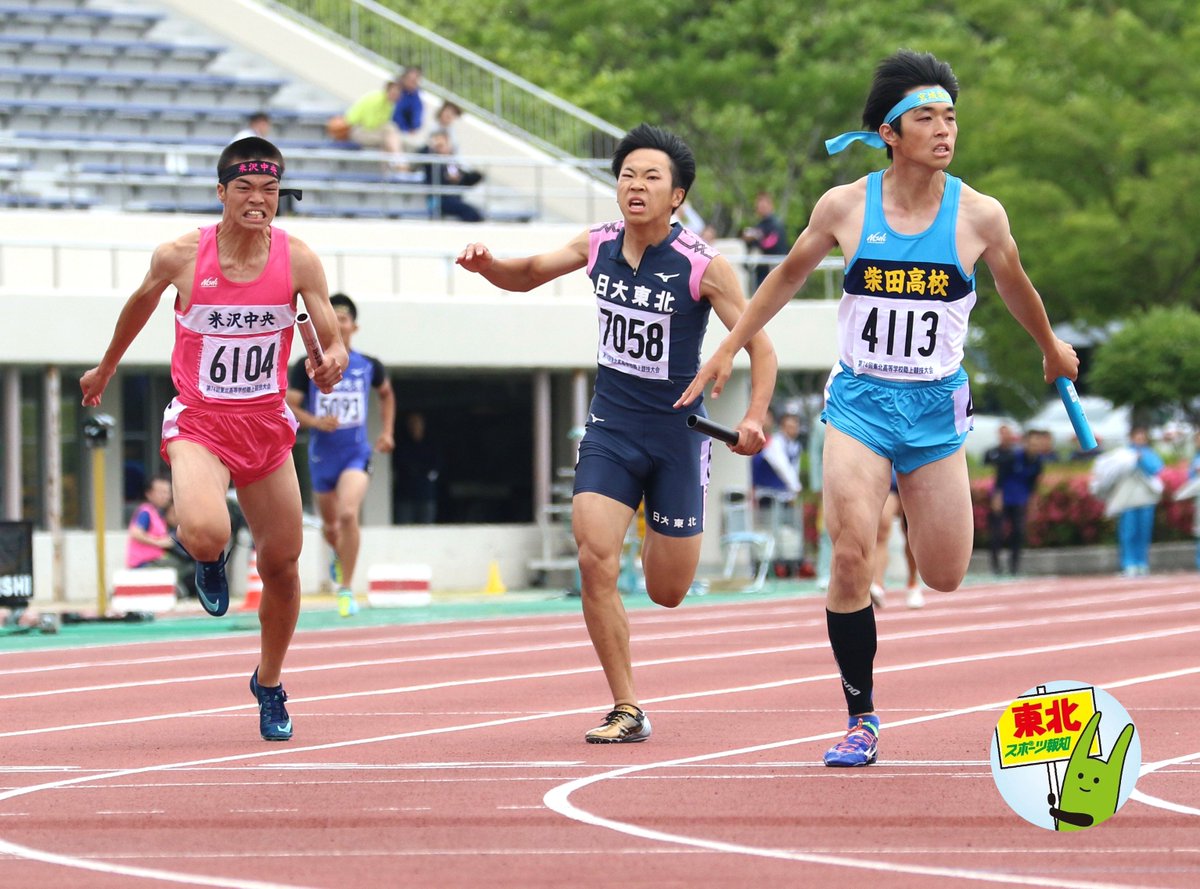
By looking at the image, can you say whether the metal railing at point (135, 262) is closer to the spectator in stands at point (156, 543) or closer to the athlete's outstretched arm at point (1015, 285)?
the spectator in stands at point (156, 543)

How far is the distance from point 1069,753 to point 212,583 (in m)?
4.52

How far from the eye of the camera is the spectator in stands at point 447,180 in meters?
29.7

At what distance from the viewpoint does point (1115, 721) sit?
665 cm

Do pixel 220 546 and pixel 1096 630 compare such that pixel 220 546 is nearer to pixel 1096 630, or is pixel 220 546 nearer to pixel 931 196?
pixel 931 196

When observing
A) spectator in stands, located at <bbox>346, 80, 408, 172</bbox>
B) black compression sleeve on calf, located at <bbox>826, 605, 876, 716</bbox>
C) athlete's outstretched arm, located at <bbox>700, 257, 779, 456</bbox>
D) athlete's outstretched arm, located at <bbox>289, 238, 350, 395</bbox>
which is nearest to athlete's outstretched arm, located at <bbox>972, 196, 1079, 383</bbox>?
athlete's outstretched arm, located at <bbox>700, 257, 779, 456</bbox>

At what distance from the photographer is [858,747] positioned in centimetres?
855

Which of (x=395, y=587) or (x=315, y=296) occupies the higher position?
(x=315, y=296)

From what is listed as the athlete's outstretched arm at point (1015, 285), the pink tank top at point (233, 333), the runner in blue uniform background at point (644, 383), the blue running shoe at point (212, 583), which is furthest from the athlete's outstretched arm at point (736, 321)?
the blue running shoe at point (212, 583)

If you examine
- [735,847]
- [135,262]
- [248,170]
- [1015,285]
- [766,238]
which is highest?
[766,238]

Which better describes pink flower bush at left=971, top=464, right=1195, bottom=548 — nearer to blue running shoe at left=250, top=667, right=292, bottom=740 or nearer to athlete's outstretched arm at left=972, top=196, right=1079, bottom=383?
blue running shoe at left=250, top=667, right=292, bottom=740

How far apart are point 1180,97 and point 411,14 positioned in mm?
17438

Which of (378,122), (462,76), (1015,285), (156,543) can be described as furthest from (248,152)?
(462,76)

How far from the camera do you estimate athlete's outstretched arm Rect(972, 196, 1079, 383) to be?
871 cm

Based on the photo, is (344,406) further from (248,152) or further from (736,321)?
(736,321)
